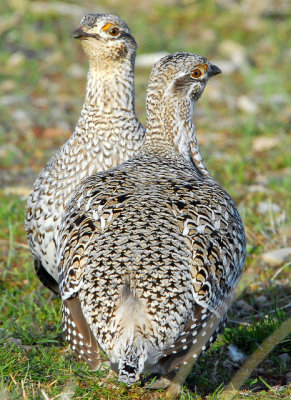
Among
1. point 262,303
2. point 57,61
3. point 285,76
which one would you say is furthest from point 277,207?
point 57,61

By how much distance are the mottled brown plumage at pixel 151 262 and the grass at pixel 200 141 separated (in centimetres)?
49

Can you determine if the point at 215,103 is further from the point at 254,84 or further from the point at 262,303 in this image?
the point at 262,303

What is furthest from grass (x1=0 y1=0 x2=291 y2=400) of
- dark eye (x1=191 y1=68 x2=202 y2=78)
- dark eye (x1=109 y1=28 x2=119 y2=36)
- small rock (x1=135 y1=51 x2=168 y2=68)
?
dark eye (x1=109 y1=28 x2=119 y2=36)

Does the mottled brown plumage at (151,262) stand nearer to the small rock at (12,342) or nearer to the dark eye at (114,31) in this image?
the small rock at (12,342)

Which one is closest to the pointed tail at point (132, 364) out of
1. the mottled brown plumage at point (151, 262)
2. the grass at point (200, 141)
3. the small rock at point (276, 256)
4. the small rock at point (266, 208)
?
the mottled brown plumage at point (151, 262)

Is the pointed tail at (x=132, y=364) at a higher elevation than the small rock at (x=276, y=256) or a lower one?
higher

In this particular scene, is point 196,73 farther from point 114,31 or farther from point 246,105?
point 246,105

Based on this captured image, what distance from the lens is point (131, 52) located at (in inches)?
240

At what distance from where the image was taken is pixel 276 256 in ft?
21.0

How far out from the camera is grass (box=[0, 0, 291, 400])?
16.1ft

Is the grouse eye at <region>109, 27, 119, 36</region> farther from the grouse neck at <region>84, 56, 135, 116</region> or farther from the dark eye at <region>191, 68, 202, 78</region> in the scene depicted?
the dark eye at <region>191, 68, 202, 78</region>

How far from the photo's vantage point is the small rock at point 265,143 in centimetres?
902

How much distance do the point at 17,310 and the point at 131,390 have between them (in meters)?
1.50

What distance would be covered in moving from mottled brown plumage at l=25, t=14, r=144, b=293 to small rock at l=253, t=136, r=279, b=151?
323 cm
